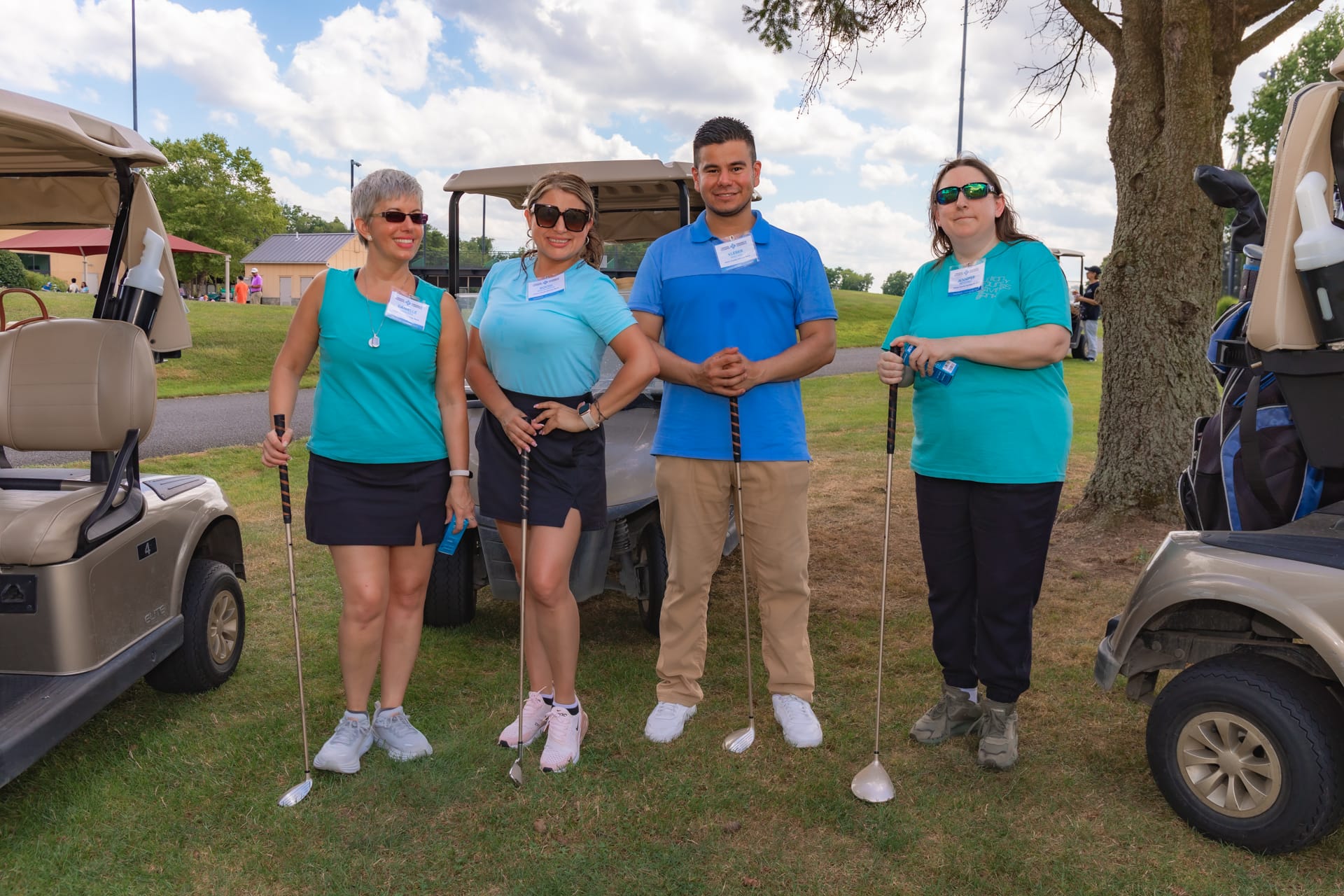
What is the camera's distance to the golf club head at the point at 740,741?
3.74 metres

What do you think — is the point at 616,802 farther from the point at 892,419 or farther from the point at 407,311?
the point at 407,311

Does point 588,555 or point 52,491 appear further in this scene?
point 588,555

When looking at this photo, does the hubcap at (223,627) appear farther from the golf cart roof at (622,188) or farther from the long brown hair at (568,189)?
the golf cart roof at (622,188)

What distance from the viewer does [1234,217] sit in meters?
3.56

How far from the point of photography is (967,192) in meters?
3.41

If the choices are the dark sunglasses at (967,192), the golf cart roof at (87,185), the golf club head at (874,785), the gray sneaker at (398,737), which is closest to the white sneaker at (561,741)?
the gray sneaker at (398,737)

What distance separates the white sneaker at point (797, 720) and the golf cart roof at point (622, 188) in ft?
8.46

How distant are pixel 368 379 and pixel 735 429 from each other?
4.27ft

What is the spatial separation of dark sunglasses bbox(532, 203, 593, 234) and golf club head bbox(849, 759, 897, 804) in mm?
2097

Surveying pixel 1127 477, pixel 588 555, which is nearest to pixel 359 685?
pixel 588 555

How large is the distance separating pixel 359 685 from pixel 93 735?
1.12 metres

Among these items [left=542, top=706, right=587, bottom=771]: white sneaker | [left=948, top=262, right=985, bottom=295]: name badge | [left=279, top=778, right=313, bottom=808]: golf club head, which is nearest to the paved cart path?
[left=279, top=778, right=313, bottom=808]: golf club head

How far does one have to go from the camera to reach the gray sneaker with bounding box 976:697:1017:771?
357 cm

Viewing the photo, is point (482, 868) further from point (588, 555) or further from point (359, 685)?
point (588, 555)
